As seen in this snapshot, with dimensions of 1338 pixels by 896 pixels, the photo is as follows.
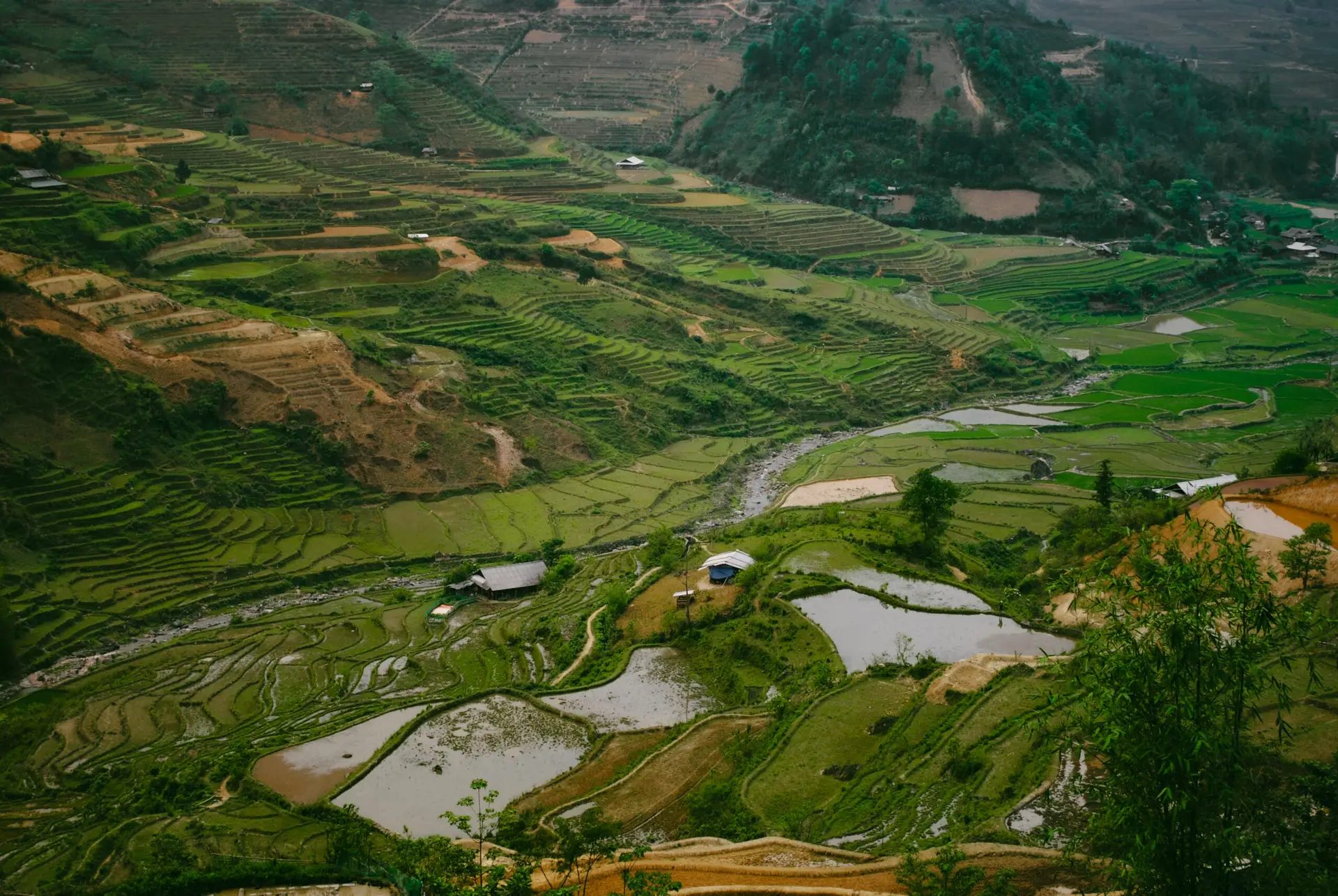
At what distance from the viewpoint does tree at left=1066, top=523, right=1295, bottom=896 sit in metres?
10.4

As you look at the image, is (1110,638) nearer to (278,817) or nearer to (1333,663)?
(1333,663)

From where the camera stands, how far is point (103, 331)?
3262 centimetres

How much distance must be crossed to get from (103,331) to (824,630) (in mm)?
20867

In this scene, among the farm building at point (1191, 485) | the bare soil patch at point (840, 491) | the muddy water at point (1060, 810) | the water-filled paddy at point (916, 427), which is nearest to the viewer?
the muddy water at point (1060, 810)

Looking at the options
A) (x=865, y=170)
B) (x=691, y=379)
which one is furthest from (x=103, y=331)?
(x=865, y=170)

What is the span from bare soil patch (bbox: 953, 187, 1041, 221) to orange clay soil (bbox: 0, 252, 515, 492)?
123 feet

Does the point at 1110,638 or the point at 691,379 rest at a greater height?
the point at 1110,638

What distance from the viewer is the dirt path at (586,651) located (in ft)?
76.4

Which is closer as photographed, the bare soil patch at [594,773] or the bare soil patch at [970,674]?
the bare soil patch at [594,773]

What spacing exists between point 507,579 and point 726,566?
6098 mm

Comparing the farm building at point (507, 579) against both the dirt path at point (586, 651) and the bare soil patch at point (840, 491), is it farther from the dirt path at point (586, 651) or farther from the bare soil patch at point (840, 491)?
the bare soil patch at point (840, 491)

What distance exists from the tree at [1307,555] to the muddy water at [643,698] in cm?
938

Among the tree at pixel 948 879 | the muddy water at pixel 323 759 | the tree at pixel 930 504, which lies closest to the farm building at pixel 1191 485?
the tree at pixel 930 504

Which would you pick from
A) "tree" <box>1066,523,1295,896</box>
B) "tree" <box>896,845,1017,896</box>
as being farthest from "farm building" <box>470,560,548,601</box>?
"tree" <box>1066,523,1295,896</box>
